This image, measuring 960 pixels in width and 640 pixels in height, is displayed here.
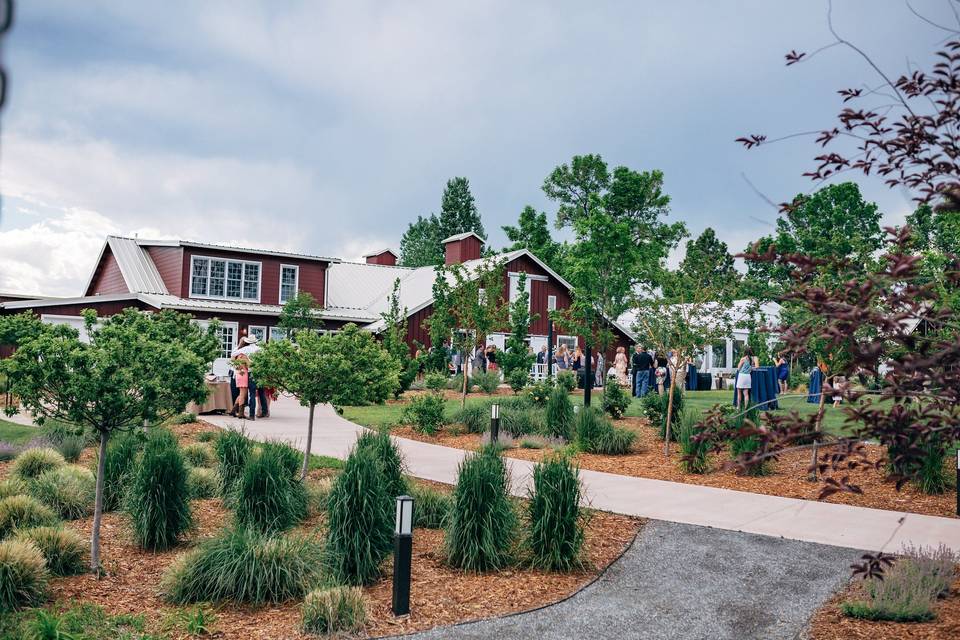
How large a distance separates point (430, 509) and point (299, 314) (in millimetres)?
21829

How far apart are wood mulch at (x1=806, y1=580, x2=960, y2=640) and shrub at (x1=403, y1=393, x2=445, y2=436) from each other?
382 inches

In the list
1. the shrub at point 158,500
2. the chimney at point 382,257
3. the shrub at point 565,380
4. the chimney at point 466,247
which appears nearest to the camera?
the shrub at point 158,500

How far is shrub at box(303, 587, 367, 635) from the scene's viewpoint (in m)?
4.94

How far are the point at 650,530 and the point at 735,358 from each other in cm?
3172

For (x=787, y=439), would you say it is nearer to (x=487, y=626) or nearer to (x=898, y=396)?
(x=898, y=396)

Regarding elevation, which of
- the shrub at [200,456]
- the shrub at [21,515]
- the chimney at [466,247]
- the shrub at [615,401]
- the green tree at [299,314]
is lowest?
the shrub at [21,515]

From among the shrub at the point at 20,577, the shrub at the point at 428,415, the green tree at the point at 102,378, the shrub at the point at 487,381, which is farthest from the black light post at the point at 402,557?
the shrub at the point at 487,381

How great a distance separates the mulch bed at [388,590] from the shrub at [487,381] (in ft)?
56.2

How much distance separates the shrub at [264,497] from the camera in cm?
701

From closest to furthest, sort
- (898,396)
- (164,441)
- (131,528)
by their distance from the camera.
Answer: (898,396) < (131,528) < (164,441)

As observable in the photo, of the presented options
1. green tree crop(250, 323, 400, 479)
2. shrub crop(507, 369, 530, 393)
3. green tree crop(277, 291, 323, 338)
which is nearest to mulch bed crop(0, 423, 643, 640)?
green tree crop(250, 323, 400, 479)

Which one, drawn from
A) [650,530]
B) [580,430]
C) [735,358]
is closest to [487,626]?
[650,530]

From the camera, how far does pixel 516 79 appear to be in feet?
41.9

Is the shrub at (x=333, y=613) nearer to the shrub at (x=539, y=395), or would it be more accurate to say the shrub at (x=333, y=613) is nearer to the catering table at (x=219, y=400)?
the shrub at (x=539, y=395)
